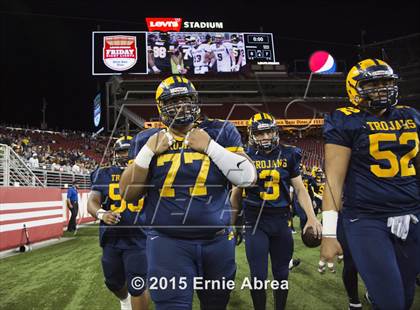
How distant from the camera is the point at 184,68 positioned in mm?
34375

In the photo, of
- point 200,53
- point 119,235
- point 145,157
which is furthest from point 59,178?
point 200,53

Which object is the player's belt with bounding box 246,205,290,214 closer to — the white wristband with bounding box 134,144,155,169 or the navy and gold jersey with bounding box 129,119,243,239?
the navy and gold jersey with bounding box 129,119,243,239

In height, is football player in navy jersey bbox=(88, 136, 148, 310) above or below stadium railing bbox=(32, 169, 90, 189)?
below

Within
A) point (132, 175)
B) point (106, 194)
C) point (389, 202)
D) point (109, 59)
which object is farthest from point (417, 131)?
point (109, 59)

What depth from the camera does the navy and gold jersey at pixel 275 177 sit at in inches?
178

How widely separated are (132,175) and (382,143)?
1.67 metres

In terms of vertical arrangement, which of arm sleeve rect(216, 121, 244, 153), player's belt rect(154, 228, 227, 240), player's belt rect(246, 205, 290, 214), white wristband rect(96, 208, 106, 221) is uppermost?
arm sleeve rect(216, 121, 244, 153)

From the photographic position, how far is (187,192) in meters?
2.63

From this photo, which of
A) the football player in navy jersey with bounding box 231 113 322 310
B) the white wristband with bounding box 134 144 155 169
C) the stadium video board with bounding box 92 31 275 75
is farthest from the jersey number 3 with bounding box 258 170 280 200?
the stadium video board with bounding box 92 31 275 75

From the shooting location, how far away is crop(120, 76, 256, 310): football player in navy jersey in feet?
8.33

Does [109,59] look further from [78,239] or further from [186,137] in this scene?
[186,137]

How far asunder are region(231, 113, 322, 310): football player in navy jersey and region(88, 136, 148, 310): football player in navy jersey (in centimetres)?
114

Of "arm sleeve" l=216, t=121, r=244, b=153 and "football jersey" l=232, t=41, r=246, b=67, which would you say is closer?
"arm sleeve" l=216, t=121, r=244, b=153

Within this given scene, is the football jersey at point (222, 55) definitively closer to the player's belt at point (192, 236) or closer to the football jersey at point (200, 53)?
the football jersey at point (200, 53)
